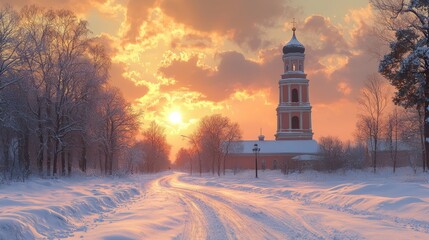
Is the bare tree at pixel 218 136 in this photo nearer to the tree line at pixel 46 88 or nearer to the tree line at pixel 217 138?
the tree line at pixel 217 138

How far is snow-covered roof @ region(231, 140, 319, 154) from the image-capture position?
299 feet

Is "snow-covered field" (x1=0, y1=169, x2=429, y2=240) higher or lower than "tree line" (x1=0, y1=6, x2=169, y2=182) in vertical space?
lower

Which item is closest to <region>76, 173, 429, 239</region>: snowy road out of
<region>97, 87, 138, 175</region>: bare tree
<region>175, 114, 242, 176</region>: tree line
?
<region>97, 87, 138, 175</region>: bare tree

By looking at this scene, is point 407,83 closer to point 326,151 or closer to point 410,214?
point 410,214

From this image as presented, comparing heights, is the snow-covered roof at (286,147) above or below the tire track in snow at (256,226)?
above

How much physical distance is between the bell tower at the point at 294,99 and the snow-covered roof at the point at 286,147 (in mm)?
1282

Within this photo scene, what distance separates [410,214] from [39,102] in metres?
29.4

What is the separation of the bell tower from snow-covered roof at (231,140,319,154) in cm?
128

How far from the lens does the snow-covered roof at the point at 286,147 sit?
91250mm

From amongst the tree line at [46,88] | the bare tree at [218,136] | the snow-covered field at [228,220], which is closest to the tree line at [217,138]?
the bare tree at [218,136]

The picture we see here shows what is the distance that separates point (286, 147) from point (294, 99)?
10.6 metres

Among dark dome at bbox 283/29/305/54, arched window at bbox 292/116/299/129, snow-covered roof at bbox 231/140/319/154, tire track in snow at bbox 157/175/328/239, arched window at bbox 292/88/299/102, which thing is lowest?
tire track in snow at bbox 157/175/328/239

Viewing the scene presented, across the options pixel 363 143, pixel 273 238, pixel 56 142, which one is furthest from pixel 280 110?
pixel 273 238

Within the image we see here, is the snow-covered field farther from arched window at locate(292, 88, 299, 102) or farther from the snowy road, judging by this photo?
arched window at locate(292, 88, 299, 102)
